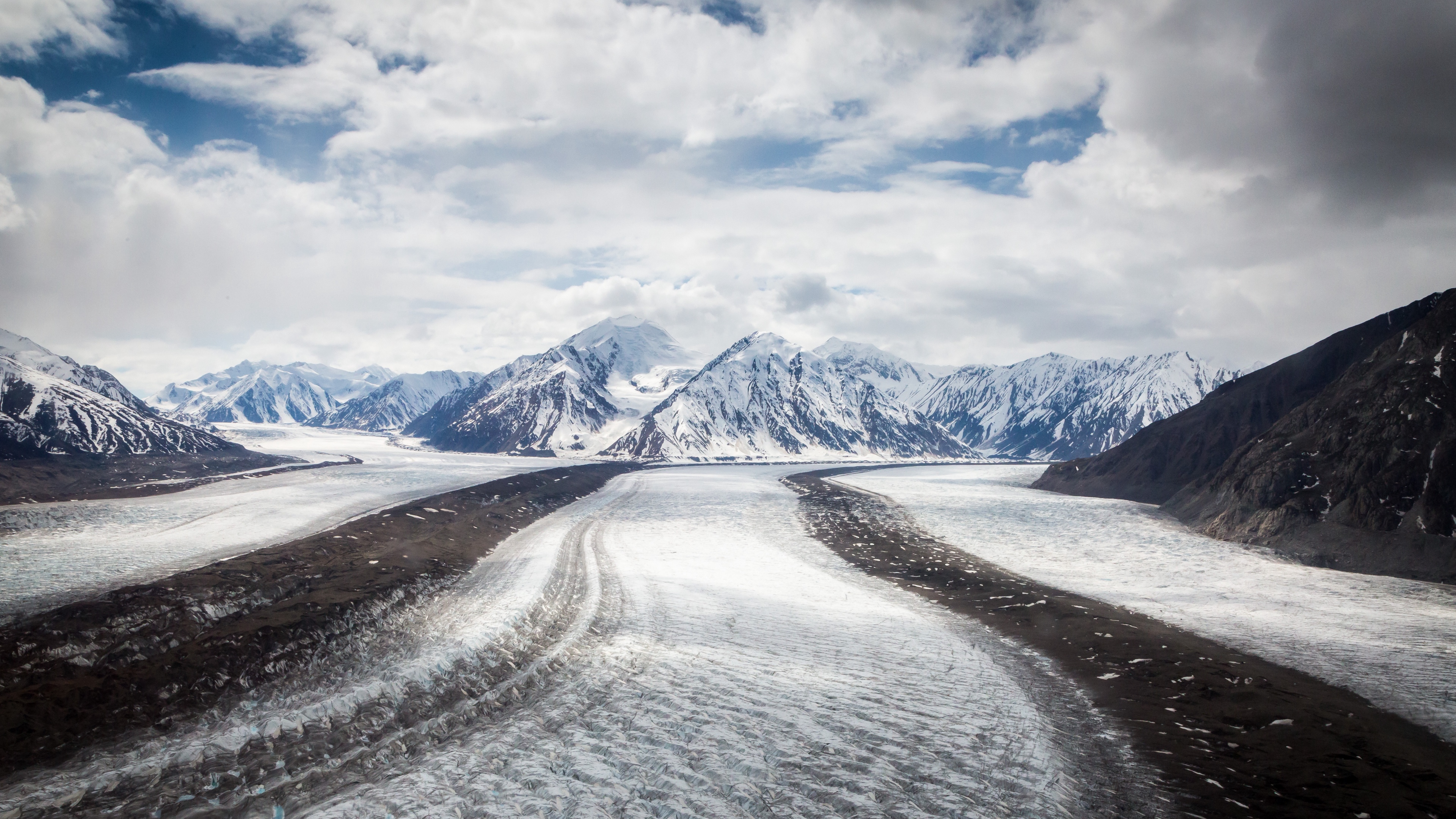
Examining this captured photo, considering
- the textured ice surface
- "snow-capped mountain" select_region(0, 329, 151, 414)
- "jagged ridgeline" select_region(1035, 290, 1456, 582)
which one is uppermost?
"snow-capped mountain" select_region(0, 329, 151, 414)

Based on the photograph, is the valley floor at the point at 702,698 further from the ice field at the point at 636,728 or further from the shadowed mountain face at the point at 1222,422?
the shadowed mountain face at the point at 1222,422

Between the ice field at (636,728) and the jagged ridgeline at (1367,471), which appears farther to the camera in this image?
the jagged ridgeline at (1367,471)

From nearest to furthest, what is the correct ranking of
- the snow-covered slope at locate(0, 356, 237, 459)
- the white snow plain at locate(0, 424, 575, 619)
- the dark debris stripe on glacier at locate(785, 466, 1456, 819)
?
the dark debris stripe on glacier at locate(785, 466, 1456, 819), the white snow plain at locate(0, 424, 575, 619), the snow-covered slope at locate(0, 356, 237, 459)

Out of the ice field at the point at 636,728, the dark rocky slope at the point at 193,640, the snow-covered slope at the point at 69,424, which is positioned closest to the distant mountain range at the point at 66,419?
the snow-covered slope at the point at 69,424

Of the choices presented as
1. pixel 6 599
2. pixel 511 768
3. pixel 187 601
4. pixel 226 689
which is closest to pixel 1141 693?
pixel 511 768

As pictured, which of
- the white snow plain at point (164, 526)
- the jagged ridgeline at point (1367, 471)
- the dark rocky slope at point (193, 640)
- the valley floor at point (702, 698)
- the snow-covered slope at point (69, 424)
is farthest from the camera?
the snow-covered slope at point (69, 424)

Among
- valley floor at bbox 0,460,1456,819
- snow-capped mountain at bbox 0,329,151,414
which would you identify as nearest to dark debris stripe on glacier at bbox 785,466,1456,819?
valley floor at bbox 0,460,1456,819

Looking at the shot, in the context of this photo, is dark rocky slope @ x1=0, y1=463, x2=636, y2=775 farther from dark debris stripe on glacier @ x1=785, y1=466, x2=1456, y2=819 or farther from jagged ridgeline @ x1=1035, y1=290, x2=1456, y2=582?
jagged ridgeline @ x1=1035, y1=290, x2=1456, y2=582
